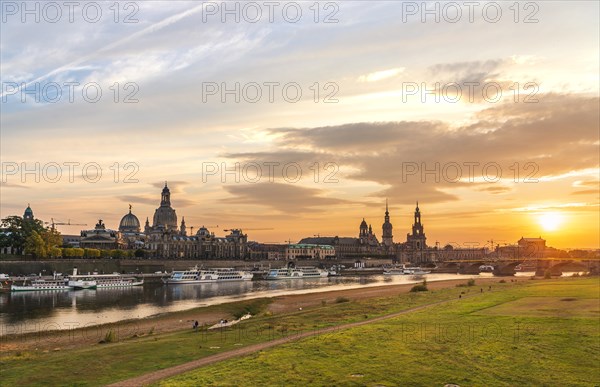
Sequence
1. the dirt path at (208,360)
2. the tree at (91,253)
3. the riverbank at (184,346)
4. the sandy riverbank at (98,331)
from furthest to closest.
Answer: the tree at (91,253) → the sandy riverbank at (98,331) → the riverbank at (184,346) → the dirt path at (208,360)

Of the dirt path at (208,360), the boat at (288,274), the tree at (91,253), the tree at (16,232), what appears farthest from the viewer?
the boat at (288,274)

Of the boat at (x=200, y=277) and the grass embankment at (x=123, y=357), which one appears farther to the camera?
the boat at (x=200, y=277)

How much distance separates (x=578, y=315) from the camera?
45.9m

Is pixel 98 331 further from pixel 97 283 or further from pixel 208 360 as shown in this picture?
pixel 97 283

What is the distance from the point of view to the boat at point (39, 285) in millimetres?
106188

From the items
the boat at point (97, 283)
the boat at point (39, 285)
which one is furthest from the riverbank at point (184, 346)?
the boat at point (97, 283)

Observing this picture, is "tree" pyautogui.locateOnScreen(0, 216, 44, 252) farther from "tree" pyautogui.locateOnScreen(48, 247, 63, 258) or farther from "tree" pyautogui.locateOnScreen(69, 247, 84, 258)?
"tree" pyautogui.locateOnScreen(69, 247, 84, 258)

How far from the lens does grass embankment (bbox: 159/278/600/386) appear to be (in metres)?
25.7

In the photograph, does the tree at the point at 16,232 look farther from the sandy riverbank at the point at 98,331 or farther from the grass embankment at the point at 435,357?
the grass embankment at the point at 435,357

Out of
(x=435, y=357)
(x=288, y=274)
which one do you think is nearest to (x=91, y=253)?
(x=288, y=274)

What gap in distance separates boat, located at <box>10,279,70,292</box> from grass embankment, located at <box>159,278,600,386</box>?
3450 inches

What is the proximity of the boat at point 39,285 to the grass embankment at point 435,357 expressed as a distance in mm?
87640

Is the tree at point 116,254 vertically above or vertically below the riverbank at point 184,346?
above

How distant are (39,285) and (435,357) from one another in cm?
10089
